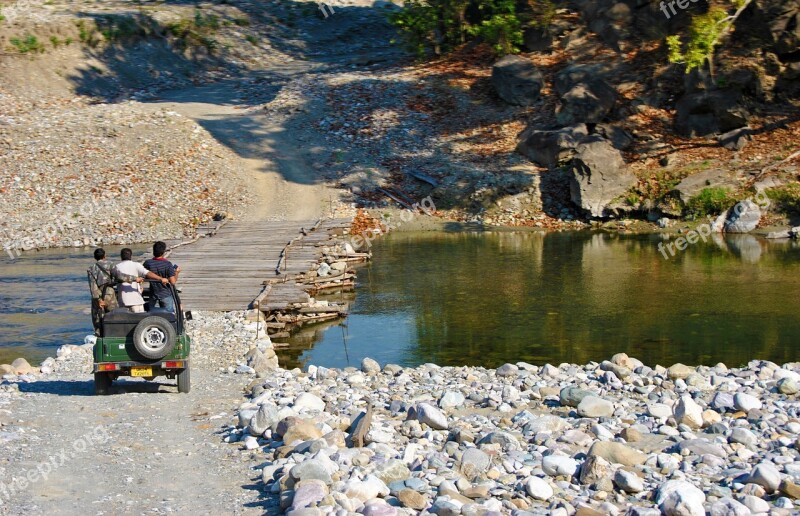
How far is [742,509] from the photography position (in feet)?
24.8

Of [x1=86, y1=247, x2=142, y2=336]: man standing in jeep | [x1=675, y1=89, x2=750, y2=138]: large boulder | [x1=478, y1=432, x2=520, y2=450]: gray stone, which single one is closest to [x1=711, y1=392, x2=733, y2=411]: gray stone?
[x1=478, y1=432, x2=520, y2=450]: gray stone

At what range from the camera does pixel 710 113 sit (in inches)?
1247

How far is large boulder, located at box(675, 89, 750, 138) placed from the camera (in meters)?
31.2

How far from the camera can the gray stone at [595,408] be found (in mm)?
10633

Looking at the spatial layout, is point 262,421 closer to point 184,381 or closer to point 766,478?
point 184,381

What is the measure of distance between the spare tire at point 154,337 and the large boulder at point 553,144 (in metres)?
21.6

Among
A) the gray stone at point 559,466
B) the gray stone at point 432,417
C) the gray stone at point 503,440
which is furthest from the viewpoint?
the gray stone at point 432,417

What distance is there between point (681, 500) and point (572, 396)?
3.58 metres

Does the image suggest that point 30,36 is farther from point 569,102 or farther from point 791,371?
point 791,371

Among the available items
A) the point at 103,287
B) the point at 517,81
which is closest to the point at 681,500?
the point at 103,287

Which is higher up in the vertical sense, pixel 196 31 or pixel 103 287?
pixel 196 31

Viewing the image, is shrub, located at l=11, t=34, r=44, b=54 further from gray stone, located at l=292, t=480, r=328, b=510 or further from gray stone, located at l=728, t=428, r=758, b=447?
gray stone, located at l=728, t=428, r=758, b=447

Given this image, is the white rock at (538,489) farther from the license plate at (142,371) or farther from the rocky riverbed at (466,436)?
the license plate at (142,371)

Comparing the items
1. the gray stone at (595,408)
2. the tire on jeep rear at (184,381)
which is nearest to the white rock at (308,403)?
the tire on jeep rear at (184,381)
